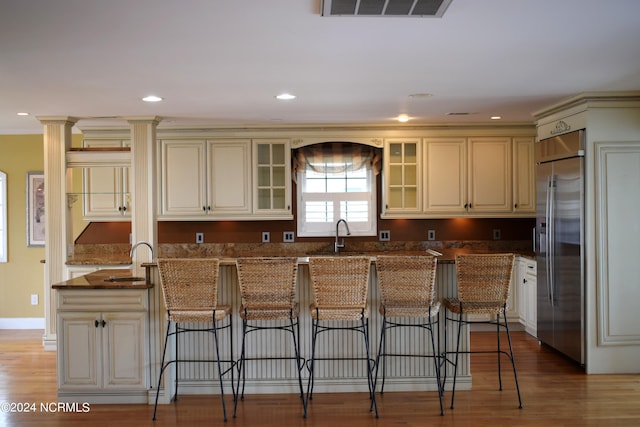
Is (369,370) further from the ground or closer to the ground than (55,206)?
closer to the ground

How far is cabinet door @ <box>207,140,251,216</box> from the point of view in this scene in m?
6.48

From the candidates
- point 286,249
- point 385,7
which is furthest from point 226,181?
point 385,7

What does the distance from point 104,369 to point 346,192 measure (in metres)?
3.54

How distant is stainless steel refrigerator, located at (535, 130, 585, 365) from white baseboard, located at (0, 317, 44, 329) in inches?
221

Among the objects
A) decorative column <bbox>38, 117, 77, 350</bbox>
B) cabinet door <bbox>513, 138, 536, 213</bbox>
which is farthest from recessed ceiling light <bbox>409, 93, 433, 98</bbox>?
decorative column <bbox>38, 117, 77, 350</bbox>

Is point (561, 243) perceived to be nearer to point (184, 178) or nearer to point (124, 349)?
point (124, 349)

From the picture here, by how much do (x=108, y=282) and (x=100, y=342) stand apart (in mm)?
428

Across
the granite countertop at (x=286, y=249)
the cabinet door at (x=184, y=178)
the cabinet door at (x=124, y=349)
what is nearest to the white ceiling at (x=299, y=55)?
the cabinet door at (x=184, y=178)

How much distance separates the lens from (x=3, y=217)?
22.4 ft

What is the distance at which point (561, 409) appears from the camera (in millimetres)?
3922

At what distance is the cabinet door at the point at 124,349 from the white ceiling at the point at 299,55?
1686 millimetres

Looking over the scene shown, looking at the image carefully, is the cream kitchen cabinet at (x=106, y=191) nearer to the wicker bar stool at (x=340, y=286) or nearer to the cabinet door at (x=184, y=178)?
the cabinet door at (x=184, y=178)

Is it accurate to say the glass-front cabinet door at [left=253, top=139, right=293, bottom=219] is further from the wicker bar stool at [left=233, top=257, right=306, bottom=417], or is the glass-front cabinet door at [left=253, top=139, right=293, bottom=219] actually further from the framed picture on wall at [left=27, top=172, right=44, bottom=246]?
the wicker bar stool at [left=233, top=257, right=306, bottom=417]

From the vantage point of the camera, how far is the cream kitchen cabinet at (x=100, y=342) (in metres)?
4.02
